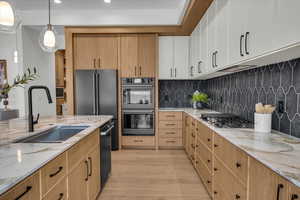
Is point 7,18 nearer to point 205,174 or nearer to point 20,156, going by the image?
point 20,156

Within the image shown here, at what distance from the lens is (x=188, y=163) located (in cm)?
336

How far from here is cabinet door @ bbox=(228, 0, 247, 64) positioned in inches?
69.6

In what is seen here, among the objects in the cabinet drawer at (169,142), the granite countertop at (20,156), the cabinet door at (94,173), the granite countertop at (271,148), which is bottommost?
the cabinet drawer at (169,142)

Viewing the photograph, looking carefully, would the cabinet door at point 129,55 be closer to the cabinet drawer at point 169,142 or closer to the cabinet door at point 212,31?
the cabinet drawer at point 169,142

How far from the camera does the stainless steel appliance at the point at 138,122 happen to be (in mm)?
4125

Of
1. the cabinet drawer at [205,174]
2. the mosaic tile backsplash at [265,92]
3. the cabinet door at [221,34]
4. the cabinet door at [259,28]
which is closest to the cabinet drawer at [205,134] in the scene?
the cabinet drawer at [205,174]

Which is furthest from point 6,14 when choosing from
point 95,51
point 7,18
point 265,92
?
point 265,92

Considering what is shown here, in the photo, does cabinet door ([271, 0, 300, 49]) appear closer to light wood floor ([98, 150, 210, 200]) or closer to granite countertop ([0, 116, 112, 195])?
granite countertop ([0, 116, 112, 195])

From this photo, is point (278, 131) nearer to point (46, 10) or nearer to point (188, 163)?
point (188, 163)

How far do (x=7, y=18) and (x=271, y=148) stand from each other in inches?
93.8

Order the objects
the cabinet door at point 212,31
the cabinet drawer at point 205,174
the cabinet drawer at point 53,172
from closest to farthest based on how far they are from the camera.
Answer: the cabinet drawer at point 53,172 → the cabinet drawer at point 205,174 → the cabinet door at point 212,31

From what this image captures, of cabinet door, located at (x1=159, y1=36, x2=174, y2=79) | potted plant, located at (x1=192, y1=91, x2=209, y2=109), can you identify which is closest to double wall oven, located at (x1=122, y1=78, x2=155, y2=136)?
cabinet door, located at (x1=159, y1=36, x2=174, y2=79)

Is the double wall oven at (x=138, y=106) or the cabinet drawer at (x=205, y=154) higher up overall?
the double wall oven at (x=138, y=106)

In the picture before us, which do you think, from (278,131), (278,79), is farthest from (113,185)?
(278,79)
